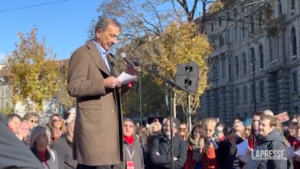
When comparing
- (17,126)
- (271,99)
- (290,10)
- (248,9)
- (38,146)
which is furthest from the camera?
(271,99)

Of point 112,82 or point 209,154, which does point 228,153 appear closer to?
point 209,154

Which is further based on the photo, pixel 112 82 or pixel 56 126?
pixel 56 126

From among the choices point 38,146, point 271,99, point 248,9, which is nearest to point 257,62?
point 271,99

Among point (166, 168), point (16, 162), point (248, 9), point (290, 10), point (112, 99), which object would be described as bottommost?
point (166, 168)

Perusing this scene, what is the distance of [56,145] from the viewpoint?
7.95m

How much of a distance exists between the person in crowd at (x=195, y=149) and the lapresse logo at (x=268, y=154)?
2955mm

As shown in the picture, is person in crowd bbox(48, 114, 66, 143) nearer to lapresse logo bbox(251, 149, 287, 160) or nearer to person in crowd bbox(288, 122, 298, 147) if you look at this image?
lapresse logo bbox(251, 149, 287, 160)

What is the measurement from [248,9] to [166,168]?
75.6 feet

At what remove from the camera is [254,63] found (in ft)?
197

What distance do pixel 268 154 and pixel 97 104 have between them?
3.66 m

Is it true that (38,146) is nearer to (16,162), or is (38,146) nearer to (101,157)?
(101,157)

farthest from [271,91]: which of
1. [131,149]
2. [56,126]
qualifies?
[131,149]

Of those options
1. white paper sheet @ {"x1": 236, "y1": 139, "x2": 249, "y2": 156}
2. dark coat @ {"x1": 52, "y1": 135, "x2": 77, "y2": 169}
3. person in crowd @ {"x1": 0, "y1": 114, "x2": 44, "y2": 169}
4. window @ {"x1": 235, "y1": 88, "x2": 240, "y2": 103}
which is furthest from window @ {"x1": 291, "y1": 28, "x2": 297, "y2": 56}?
person in crowd @ {"x1": 0, "y1": 114, "x2": 44, "y2": 169}

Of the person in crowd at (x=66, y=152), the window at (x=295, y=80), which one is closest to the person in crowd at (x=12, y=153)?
the person in crowd at (x=66, y=152)
